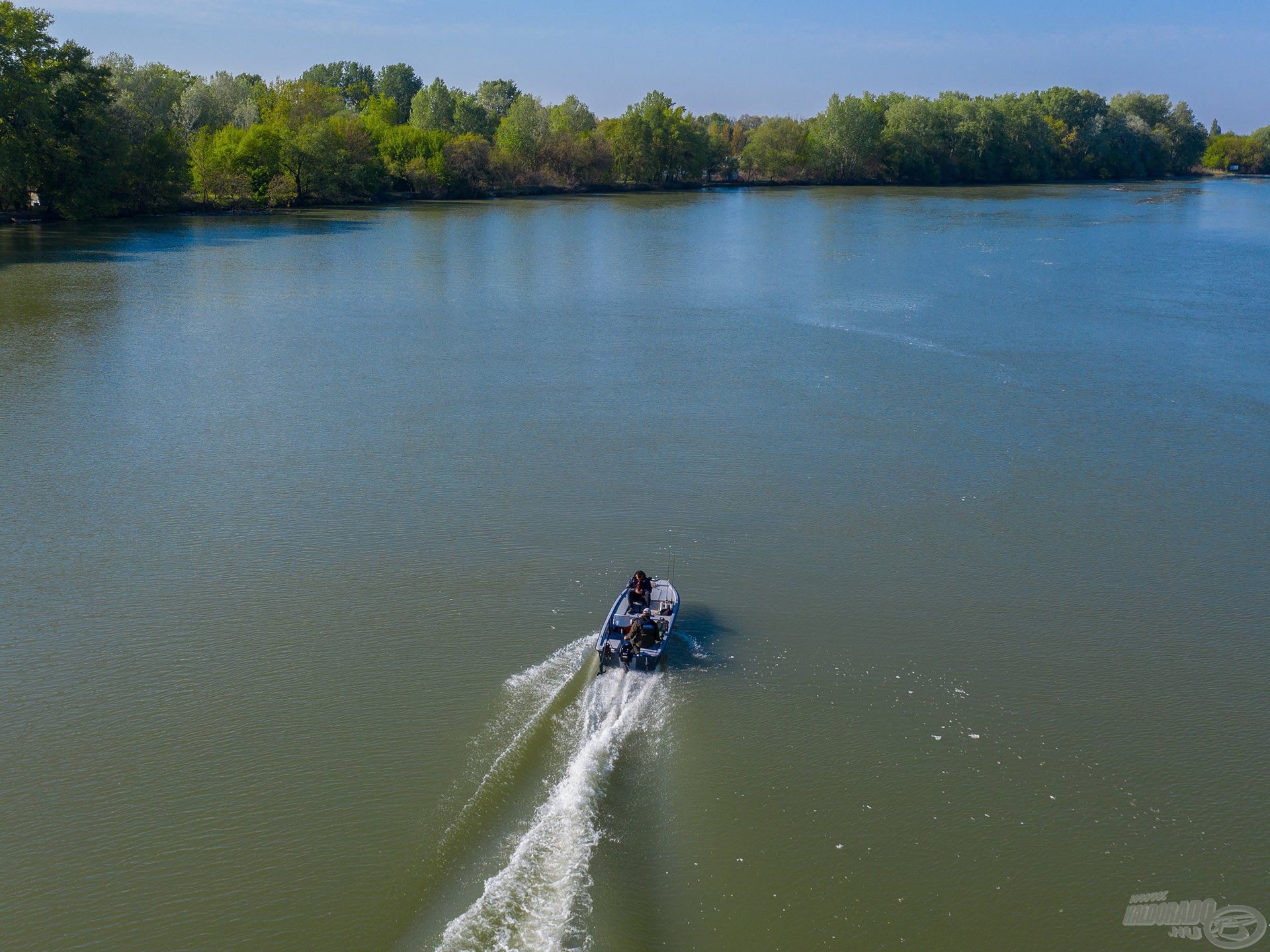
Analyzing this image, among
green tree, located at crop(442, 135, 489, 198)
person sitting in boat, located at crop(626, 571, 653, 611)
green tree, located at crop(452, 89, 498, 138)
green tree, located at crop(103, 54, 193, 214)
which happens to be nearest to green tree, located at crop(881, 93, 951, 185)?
green tree, located at crop(452, 89, 498, 138)

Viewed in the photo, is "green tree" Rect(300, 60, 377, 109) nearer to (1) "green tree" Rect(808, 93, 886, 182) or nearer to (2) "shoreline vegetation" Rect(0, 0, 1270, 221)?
(2) "shoreline vegetation" Rect(0, 0, 1270, 221)

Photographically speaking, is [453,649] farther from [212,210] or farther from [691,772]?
[212,210]

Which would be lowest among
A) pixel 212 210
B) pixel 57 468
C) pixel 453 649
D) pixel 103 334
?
pixel 453 649

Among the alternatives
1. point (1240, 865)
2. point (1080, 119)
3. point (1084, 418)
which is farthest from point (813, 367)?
point (1080, 119)

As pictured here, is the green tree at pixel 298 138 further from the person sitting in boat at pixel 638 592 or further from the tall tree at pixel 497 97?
the person sitting in boat at pixel 638 592

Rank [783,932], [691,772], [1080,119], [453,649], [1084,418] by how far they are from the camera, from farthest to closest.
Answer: [1080,119], [1084,418], [453,649], [691,772], [783,932]

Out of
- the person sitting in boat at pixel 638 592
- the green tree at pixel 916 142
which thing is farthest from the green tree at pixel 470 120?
the person sitting in boat at pixel 638 592
